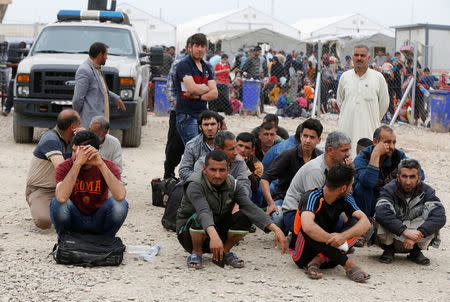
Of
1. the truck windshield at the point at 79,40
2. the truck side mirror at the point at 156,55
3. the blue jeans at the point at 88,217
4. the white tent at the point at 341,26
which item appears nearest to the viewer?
the blue jeans at the point at 88,217

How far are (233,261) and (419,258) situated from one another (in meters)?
1.70

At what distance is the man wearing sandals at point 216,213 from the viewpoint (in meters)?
5.65

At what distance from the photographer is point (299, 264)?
5828 mm

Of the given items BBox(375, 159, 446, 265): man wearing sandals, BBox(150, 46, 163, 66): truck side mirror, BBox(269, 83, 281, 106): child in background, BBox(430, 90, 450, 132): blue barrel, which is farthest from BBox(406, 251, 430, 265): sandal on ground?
BBox(269, 83, 281, 106): child in background

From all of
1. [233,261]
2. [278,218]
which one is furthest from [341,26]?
[233,261]

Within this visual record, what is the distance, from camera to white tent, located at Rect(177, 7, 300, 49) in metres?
49.7

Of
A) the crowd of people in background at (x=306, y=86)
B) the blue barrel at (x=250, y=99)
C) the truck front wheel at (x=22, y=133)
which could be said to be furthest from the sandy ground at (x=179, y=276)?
the blue barrel at (x=250, y=99)

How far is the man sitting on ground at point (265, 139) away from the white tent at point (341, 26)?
4011cm

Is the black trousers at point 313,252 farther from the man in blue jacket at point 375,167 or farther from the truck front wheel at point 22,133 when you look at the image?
the truck front wheel at point 22,133

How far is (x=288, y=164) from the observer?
267 inches

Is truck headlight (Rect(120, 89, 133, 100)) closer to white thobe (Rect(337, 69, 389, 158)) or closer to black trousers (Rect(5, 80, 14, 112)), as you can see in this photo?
black trousers (Rect(5, 80, 14, 112))

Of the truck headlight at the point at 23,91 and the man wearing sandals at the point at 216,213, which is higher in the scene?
the truck headlight at the point at 23,91

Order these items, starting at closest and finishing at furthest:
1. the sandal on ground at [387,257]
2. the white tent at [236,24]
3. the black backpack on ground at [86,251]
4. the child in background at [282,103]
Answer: the black backpack on ground at [86,251], the sandal on ground at [387,257], the child in background at [282,103], the white tent at [236,24]

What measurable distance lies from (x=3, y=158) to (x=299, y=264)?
23.6 ft
